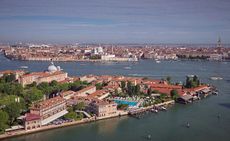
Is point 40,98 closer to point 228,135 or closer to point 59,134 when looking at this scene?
point 59,134

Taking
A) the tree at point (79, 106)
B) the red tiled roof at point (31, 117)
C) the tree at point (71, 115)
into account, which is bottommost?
the tree at point (71, 115)

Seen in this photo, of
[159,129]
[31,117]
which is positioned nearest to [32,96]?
[31,117]

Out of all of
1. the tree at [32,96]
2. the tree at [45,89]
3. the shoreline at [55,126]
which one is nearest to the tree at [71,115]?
the shoreline at [55,126]

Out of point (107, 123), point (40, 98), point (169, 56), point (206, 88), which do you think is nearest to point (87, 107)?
point (107, 123)

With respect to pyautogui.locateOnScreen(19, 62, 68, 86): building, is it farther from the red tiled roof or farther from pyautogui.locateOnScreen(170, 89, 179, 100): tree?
the red tiled roof

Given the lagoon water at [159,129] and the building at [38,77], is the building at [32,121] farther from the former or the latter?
the building at [38,77]

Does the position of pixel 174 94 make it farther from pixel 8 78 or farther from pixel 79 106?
pixel 8 78
